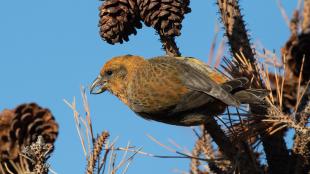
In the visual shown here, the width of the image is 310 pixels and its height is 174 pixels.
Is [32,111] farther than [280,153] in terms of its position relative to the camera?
Yes

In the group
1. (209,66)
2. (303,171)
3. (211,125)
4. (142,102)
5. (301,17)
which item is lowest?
(303,171)

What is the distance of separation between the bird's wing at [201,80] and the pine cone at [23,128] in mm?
653

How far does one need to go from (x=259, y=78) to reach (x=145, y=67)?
1.98 feet

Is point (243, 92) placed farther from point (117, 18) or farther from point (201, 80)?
point (117, 18)

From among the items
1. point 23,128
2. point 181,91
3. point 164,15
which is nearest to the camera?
point 164,15

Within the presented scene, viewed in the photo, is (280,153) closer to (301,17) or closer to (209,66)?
(209,66)

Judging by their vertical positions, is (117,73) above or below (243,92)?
above

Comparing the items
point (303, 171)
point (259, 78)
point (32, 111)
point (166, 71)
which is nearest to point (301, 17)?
point (259, 78)

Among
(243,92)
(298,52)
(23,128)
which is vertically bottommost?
(23,128)

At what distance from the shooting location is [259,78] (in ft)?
9.69

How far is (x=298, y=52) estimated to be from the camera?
136 inches

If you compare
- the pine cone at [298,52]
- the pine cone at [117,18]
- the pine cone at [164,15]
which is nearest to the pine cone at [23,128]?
the pine cone at [117,18]

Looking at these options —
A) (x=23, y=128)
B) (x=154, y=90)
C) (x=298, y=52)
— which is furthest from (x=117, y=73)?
(x=298, y=52)

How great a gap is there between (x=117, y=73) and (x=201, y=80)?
58cm
